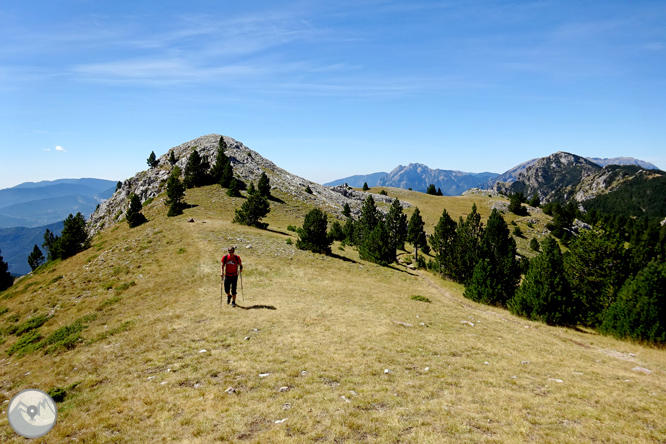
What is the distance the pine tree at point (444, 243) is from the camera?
47.6 m

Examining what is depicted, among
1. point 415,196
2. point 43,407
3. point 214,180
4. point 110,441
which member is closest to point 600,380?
point 110,441

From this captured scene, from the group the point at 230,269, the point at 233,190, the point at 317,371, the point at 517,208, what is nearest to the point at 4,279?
the point at 233,190

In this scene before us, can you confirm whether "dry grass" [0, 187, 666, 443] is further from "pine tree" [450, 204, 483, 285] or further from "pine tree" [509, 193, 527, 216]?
"pine tree" [509, 193, 527, 216]

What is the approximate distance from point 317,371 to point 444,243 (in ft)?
149

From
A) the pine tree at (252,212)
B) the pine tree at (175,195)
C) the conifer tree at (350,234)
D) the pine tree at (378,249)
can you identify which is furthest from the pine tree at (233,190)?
the pine tree at (378,249)

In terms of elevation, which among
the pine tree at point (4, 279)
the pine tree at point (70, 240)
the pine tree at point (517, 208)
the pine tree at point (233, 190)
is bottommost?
the pine tree at point (4, 279)

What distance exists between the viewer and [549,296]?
26.7m

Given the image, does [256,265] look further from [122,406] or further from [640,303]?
[640,303]

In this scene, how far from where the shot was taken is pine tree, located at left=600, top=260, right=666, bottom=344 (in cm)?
2138

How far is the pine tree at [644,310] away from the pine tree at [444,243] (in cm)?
2386

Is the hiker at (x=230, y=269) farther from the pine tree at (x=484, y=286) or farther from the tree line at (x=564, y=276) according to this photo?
the pine tree at (x=484, y=286)

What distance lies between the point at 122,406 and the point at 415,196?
133301mm

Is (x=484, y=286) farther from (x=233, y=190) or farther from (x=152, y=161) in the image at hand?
(x=152, y=161)

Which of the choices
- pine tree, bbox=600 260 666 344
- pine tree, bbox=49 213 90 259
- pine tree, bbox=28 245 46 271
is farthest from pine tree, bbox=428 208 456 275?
pine tree, bbox=28 245 46 271
